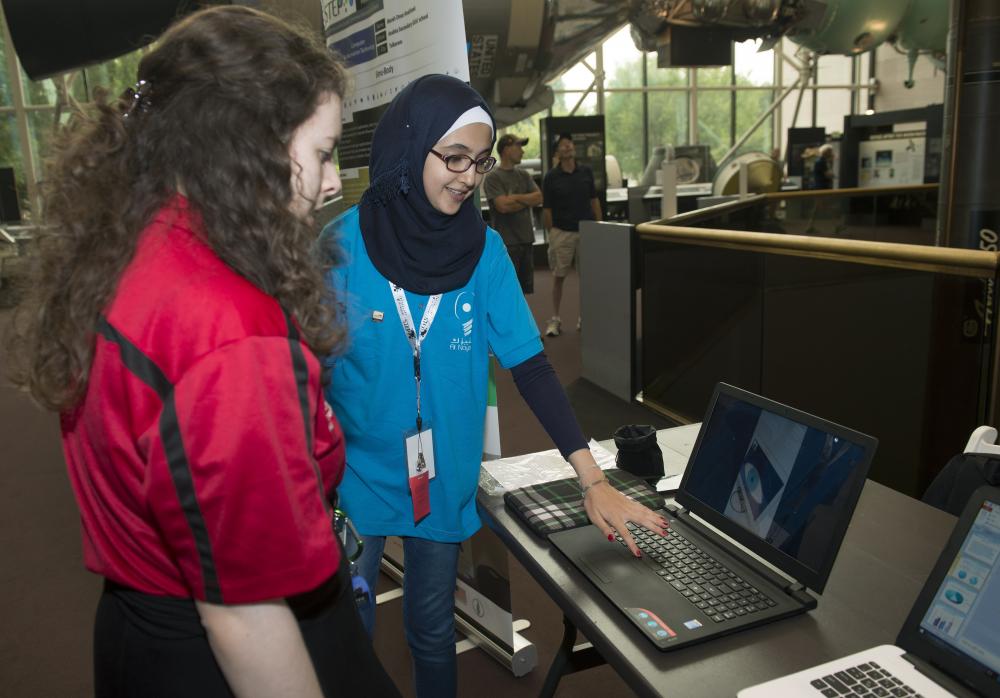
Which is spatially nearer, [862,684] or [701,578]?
[862,684]

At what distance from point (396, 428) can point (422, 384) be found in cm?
10

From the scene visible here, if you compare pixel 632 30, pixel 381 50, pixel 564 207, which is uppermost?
pixel 632 30

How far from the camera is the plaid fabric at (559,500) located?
131 cm

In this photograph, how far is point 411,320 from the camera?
4.72 ft

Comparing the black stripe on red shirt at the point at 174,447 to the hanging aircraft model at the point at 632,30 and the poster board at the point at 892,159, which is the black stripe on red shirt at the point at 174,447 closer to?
the hanging aircraft model at the point at 632,30

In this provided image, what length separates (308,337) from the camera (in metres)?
0.75

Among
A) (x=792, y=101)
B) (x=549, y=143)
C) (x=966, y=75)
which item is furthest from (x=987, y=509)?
(x=792, y=101)

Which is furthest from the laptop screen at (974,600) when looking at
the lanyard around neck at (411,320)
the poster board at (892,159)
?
the poster board at (892,159)

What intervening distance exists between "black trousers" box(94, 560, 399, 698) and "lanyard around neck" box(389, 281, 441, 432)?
0.60m

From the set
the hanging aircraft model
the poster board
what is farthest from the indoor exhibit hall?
the poster board

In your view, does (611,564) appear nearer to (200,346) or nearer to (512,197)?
(200,346)

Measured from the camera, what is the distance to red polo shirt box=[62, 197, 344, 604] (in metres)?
0.62

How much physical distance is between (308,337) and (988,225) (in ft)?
15.0

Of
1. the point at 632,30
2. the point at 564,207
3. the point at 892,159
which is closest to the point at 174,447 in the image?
the point at 632,30
